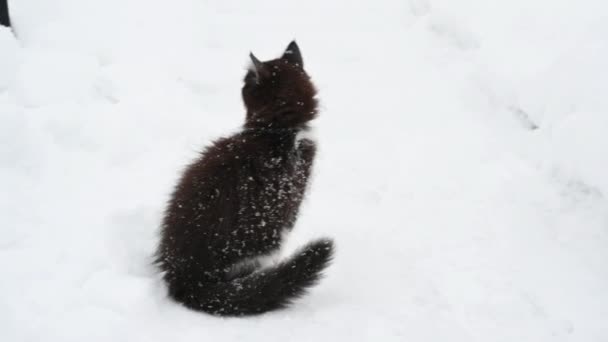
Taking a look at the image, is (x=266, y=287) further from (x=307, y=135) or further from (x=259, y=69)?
(x=259, y=69)

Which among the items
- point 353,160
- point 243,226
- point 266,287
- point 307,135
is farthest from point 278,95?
point 353,160

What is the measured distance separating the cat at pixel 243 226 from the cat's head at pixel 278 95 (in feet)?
0.05

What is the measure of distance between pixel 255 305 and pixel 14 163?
2009 mm

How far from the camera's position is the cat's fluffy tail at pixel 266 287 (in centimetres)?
296

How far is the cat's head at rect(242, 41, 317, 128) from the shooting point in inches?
135

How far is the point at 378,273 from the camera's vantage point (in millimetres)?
3635

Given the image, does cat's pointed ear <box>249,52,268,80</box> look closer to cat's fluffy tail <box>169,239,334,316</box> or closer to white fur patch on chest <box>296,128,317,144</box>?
white fur patch on chest <box>296,128,317,144</box>

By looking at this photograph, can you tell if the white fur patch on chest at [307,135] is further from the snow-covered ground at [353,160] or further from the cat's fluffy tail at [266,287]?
the snow-covered ground at [353,160]

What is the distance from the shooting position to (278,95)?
11.6ft

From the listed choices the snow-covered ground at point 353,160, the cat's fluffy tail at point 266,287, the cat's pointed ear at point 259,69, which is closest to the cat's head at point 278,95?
the cat's pointed ear at point 259,69

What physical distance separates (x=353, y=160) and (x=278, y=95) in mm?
1766

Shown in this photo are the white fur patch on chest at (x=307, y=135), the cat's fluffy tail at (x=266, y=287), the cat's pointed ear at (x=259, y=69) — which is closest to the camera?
the cat's fluffy tail at (x=266, y=287)

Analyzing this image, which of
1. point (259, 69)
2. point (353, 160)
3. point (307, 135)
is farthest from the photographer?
point (353, 160)

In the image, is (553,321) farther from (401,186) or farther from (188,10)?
(188,10)
